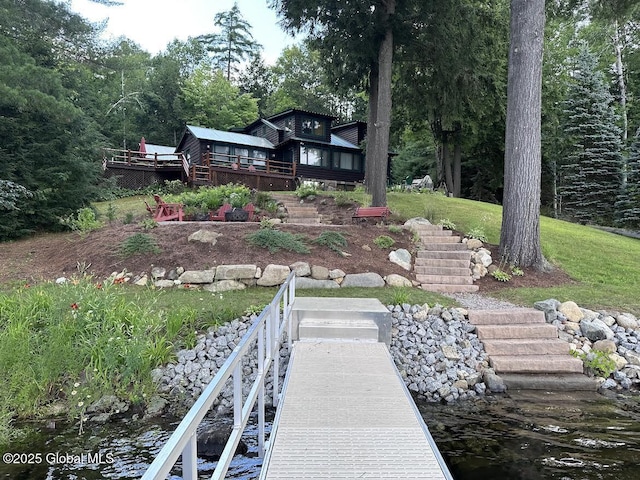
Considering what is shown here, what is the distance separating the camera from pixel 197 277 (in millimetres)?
7449

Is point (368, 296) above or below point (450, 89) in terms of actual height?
below

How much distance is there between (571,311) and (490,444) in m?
3.46

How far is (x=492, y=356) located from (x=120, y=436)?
4.51 meters

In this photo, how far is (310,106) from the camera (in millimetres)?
40688

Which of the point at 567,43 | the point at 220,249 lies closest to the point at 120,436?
the point at 220,249

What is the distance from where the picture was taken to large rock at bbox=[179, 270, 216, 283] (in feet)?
24.4

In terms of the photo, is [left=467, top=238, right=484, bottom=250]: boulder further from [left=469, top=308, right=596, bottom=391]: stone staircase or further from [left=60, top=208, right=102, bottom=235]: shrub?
[left=60, top=208, right=102, bottom=235]: shrub

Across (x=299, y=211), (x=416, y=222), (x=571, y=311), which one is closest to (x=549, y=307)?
(x=571, y=311)

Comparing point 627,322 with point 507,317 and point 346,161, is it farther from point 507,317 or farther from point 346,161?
point 346,161

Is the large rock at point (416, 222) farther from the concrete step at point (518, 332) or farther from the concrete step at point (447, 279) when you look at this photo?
the concrete step at point (518, 332)

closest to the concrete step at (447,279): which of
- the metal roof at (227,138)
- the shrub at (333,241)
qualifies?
the shrub at (333,241)

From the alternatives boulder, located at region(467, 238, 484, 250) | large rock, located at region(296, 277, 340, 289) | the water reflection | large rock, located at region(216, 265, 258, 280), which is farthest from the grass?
large rock, located at region(216, 265, 258, 280)

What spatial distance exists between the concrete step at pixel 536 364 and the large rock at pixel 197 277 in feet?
16.1

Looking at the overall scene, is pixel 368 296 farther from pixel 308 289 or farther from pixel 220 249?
pixel 220 249
